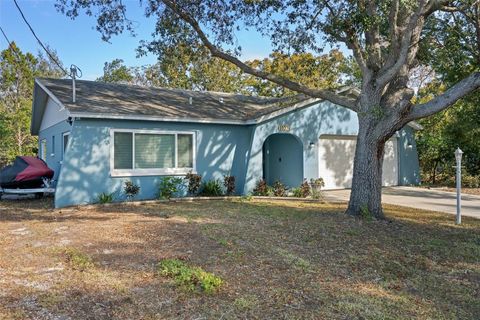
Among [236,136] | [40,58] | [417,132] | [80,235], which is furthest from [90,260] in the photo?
[40,58]

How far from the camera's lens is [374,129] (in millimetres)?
9289

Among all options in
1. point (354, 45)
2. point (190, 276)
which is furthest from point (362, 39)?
point (190, 276)

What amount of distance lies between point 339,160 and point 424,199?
4.18 metres

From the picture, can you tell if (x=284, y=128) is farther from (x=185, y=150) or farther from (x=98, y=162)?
(x=98, y=162)

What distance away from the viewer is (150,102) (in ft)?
46.0

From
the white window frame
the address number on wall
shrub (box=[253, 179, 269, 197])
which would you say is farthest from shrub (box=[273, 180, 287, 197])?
the white window frame

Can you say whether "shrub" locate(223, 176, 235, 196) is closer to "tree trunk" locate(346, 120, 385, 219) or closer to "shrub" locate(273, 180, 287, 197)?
"shrub" locate(273, 180, 287, 197)

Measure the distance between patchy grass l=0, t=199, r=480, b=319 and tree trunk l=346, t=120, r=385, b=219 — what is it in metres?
0.53

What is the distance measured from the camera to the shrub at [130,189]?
12219mm

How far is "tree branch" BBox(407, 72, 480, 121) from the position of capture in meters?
8.25

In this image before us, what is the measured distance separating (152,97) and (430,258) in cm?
1128

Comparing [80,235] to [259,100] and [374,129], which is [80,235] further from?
[259,100]

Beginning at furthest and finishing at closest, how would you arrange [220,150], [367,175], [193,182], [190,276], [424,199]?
[220,150] < [424,199] < [193,182] < [367,175] < [190,276]

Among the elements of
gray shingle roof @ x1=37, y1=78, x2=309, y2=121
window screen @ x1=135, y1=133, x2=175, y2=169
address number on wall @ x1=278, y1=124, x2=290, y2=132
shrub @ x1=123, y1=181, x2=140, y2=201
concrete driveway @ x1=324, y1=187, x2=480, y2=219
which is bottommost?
concrete driveway @ x1=324, y1=187, x2=480, y2=219
